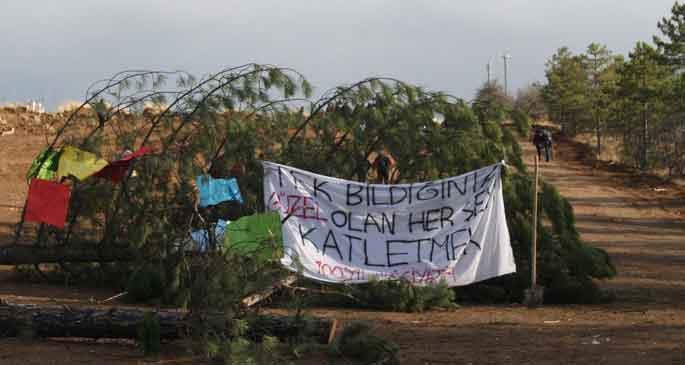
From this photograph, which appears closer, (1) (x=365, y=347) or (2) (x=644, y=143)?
(1) (x=365, y=347)

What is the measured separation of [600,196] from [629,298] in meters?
18.4

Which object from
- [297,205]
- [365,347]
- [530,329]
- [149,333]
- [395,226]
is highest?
[297,205]

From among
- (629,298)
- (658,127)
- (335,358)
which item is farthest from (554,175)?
(335,358)

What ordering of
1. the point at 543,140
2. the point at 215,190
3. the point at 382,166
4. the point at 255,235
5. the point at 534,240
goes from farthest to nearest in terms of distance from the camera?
the point at 543,140 → the point at 382,166 → the point at 534,240 → the point at 215,190 → the point at 255,235

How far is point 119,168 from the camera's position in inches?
459

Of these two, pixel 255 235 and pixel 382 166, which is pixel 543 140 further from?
pixel 255 235

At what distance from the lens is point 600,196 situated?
100ft

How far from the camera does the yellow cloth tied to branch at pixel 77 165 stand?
11.5 metres

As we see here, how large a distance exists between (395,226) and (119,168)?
10.9ft

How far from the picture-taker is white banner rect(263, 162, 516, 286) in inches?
435

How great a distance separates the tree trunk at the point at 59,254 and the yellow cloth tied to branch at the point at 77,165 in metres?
1.24

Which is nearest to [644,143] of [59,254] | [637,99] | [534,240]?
[637,99]

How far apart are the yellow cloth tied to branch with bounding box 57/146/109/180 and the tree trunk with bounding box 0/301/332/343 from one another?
292 centimetres

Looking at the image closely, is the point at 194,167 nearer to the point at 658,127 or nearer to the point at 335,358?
the point at 335,358
